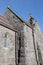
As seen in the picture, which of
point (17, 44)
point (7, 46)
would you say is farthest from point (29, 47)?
point (7, 46)

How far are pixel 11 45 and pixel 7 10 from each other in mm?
7279

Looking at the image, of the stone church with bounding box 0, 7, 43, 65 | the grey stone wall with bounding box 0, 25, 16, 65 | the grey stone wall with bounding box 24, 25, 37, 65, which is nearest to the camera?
the grey stone wall with bounding box 0, 25, 16, 65

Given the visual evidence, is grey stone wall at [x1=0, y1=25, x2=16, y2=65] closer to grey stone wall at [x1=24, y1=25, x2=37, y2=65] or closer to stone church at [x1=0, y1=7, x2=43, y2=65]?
stone church at [x1=0, y1=7, x2=43, y2=65]

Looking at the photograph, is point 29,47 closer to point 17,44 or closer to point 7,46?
point 17,44

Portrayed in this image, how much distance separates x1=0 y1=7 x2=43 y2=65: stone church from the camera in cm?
1650

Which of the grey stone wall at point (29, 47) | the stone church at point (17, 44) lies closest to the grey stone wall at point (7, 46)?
the stone church at point (17, 44)

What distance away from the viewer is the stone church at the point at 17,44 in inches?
650

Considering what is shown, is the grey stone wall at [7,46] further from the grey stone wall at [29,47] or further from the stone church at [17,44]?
the grey stone wall at [29,47]

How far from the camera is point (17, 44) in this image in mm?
18375

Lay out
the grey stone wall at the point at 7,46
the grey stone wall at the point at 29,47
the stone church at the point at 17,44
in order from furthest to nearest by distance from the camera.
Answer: the grey stone wall at the point at 29,47
the stone church at the point at 17,44
the grey stone wall at the point at 7,46

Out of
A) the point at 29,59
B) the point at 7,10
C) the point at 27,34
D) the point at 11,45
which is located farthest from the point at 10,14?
the point at 29,59

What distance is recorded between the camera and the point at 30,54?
733 inches

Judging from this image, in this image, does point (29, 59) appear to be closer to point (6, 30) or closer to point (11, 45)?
point (11, 45)

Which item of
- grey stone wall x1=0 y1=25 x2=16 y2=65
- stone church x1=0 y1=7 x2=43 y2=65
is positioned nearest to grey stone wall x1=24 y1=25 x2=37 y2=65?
stone church x1=0 y1=7 x2=43 y2=65
